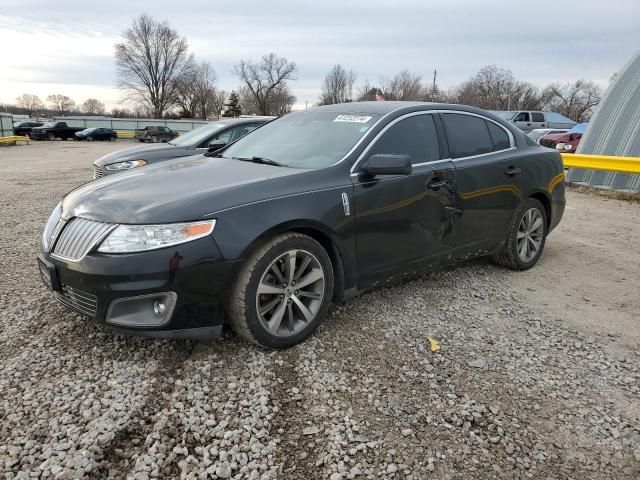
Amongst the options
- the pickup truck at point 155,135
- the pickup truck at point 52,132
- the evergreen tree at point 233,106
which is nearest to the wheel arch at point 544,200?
the pickup truck at point 155,135

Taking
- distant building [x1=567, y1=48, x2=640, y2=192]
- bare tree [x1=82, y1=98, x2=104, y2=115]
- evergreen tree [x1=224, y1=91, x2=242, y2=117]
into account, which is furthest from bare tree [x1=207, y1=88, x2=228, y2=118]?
distant building [x1=567, y1=48, x2=640, y2=192]

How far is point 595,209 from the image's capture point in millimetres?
8648

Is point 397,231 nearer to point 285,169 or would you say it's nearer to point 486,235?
point 285,169

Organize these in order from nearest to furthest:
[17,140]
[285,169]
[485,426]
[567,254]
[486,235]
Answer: [485,426] < [285,169] < [486,235] < [567,254] < [17,140]

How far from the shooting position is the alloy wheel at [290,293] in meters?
2.99

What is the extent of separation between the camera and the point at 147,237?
268 cm

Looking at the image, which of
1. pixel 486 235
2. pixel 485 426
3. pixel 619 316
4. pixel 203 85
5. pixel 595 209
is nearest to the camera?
pixel 485 426

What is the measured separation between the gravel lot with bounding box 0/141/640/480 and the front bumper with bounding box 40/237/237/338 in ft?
0.97

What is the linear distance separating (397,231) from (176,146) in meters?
5.57

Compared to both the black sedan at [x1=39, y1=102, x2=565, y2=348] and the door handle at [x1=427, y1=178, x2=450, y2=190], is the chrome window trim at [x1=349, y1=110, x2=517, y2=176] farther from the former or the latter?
the door handle at [x1=427, y1=178, x2=450, y2=190]

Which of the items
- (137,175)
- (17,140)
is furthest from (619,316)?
(17,140)

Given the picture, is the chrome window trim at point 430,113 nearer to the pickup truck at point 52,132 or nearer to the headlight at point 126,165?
the headlight at point 126,165

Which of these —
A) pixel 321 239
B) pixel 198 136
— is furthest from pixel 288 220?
pixel 198 136

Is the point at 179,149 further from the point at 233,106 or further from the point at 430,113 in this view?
the point at 233,106
